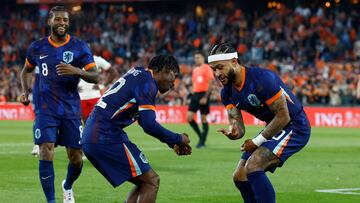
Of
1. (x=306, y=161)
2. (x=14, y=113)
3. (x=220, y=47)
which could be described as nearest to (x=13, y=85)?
(x=14, y=113)

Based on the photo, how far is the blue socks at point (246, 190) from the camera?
10.2 meters

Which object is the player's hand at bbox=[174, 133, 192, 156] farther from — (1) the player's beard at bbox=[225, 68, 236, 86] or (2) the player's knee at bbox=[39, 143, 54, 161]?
(2) the player's knee at bbox=[39, 143, 54, 161]

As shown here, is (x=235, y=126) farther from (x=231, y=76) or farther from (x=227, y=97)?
(x=231, y=76)

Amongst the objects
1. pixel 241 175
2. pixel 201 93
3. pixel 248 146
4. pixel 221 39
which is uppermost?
pixel 248 146

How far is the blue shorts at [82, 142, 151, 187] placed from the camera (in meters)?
9.34

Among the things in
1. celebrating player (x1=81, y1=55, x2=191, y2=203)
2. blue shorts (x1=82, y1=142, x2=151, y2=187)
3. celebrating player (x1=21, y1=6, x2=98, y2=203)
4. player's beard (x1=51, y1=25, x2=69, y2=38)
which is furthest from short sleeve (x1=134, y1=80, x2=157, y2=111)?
player's beard (x1=51, y1=25, x2=69, y2=38)

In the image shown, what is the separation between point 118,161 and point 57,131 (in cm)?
294

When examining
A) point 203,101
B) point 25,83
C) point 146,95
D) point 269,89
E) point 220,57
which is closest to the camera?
point 146,95

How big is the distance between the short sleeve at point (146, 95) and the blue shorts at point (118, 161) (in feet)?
1.84

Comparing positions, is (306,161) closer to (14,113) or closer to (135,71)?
(135,71)

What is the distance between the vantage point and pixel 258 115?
10289 millimetres

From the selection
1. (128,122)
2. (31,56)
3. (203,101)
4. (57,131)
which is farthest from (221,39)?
(128,122)

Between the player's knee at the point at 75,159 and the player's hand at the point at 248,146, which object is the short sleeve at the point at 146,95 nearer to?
the player's hand at the point at 248,146

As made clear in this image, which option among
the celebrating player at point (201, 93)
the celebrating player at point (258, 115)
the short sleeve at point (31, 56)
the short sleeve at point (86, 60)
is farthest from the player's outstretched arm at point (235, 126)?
the celebrating player at point (201, 93)
